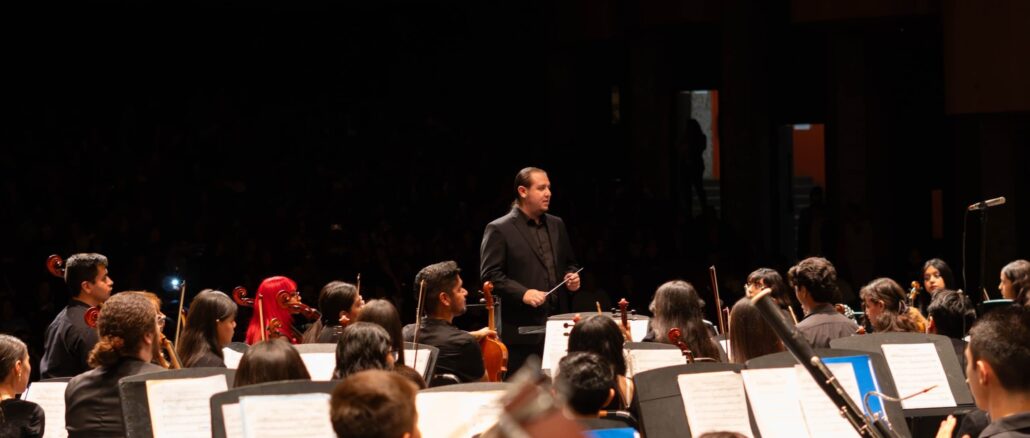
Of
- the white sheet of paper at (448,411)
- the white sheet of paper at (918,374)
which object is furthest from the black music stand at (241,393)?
the white sheet of paper at (918,374)

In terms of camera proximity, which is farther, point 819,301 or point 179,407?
point 819,301

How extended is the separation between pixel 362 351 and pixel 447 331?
4.49 ft

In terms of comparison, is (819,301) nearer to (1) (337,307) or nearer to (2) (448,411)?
(1) (337,307)

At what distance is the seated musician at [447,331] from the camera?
19.0 ft

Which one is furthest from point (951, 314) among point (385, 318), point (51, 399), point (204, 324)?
point (51, 399)

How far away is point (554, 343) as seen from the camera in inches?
237

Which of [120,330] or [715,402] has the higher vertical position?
[120,330]

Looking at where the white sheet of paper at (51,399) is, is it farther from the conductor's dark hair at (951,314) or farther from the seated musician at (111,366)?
the conductor's dark hair at (951,314)

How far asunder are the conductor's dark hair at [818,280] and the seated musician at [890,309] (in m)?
0.65

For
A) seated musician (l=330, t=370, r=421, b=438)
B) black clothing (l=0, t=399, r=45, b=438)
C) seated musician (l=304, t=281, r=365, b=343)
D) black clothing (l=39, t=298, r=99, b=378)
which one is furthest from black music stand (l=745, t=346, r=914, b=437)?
black clothing (l=39, t=298, r=99, b=378)

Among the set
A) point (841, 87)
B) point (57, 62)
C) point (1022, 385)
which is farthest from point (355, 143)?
point (1022, 385)

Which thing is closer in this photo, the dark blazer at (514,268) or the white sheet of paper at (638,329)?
the white sheet of paper at (638,329)

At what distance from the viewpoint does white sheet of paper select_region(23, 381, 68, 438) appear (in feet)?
16.1

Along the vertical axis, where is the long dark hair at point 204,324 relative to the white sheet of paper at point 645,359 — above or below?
above
